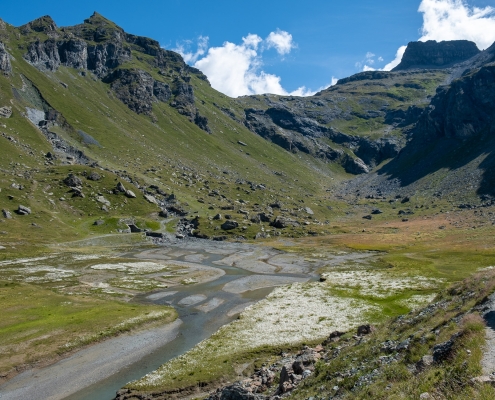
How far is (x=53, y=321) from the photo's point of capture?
57500 millimetres

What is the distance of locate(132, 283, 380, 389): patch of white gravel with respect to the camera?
43750mm

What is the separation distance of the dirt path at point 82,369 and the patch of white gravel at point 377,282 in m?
46.8

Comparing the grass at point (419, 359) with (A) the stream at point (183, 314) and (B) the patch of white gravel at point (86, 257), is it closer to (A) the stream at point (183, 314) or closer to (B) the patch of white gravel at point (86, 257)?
(A) the stream at point (183, 314)

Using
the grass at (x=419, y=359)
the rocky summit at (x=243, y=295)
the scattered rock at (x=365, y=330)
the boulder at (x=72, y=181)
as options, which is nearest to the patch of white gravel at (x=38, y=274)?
the rocky summit at (x=243, y=295)

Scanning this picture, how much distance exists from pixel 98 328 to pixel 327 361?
3861 cm

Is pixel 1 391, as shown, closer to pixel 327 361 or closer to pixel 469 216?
pixel 327 361

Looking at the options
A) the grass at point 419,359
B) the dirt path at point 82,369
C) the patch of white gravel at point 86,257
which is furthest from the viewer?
the patch of white gravel at point 86,257

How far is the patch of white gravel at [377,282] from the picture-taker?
79.9 metres

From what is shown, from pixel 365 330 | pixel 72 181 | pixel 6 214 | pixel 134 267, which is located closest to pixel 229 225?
pixel 134 267

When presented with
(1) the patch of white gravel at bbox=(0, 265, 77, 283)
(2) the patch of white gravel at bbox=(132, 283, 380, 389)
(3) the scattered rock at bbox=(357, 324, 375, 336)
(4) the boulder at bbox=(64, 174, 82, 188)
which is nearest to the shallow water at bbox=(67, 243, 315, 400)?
(2) the patch of white gravel at bbox=(132, 283, 380, 389)

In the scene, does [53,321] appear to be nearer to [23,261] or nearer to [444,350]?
[444,350]

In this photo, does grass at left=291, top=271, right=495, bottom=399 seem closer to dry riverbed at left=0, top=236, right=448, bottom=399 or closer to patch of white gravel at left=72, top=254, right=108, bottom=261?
dry riverbed at left=0, top=236, right=448, bottom=399

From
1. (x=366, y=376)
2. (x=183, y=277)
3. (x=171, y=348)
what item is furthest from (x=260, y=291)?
(x=366, y=376)

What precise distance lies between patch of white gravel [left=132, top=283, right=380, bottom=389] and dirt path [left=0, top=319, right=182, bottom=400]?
6.75 m
